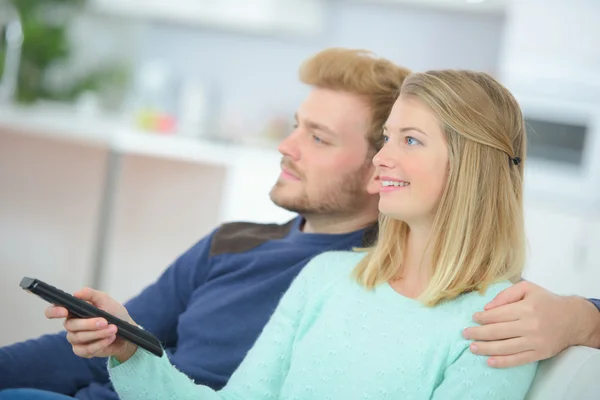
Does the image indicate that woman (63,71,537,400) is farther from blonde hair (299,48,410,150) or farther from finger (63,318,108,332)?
blonde hair (299,48,410,150)

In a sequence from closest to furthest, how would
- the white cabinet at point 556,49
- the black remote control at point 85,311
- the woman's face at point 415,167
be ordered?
the black remote control at point 85,311
the woman's face at point 415,167
the white cabinet at point 556,49

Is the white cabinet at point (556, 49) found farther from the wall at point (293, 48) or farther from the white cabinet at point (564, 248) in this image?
the wall at point (293, 48)

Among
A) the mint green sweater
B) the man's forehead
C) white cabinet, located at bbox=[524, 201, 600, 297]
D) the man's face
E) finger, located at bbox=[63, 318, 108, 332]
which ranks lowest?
white cabinet, located at bbox=[524, 201, 600, 297]

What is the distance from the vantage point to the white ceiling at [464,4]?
4.41m

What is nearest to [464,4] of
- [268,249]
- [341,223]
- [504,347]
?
[341,223]

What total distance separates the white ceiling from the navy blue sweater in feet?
10.2

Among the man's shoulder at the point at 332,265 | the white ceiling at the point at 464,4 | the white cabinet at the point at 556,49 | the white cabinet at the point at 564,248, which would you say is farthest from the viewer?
the white ceiling at the point at 464,4

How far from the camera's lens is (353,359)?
128cm

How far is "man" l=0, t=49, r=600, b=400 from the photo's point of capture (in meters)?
1.56

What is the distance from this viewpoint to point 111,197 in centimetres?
320

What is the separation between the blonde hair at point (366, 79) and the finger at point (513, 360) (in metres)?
0.65

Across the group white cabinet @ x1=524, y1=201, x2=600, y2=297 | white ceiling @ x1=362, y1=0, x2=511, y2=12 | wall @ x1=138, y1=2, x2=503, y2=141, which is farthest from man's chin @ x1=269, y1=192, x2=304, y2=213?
wall @ x1=138, y1=2, x2=503, y2=141

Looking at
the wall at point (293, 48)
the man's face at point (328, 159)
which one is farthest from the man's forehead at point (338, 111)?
the wall at point (293, 48)

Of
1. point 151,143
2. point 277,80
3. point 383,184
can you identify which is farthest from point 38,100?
point 383,184
